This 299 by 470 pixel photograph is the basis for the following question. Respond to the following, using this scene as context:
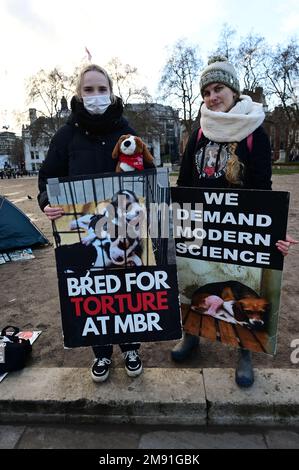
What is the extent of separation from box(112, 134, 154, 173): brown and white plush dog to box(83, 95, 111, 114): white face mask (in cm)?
28

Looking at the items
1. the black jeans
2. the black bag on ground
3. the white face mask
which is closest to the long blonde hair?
the white face mask

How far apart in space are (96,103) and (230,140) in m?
0.90

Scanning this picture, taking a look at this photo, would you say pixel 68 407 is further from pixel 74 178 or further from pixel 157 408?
pixel 74 178

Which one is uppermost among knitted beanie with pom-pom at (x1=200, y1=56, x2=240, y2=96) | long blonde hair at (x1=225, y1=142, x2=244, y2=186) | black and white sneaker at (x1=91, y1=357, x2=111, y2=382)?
knitted beanie with pom-pom at (x1=200, y1=56, x2=240, y2=96)

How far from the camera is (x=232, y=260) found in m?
2.29

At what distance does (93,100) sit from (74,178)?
54 centimetres

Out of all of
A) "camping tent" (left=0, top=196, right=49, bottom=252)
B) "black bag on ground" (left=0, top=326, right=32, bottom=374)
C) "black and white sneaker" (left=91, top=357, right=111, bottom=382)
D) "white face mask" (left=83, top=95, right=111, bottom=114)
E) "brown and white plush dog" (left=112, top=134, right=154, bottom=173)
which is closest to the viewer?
"brown and white plush dog" (left=112, top=134, right=154, bottom=173)

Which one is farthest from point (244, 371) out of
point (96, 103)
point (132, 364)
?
point (96, 103)

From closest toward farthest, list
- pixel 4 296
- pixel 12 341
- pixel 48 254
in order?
pixel 12 341
pixel 4 296
pixel 48 254

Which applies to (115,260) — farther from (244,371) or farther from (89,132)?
(244,371)

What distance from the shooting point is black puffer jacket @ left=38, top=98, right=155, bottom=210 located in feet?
7.45

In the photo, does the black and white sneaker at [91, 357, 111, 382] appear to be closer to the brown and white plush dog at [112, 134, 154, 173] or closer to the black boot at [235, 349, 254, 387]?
the black boot at [235, 349, 254, 387]

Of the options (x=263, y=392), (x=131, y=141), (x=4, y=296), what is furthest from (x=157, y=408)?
(x=4, y=296)
